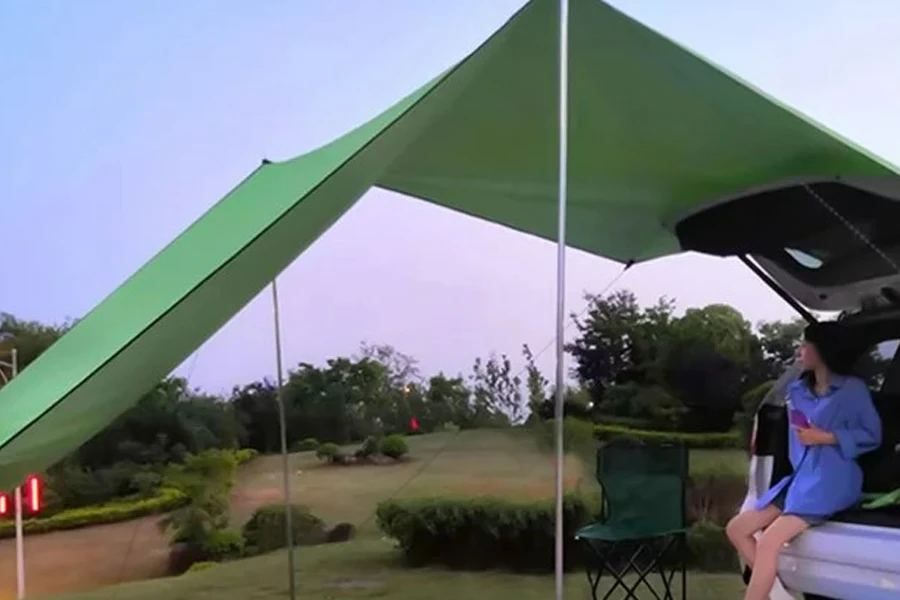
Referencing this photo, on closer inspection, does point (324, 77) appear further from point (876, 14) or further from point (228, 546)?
point (876, 14)

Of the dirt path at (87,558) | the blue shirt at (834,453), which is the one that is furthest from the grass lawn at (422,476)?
the blue shirt at (834,453)

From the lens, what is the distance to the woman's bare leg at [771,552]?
274 cm

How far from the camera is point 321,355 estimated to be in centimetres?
592

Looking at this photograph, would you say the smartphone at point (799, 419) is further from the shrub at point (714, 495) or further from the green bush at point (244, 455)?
the green bush at point (244, 455)

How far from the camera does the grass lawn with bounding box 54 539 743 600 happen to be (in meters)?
5.24

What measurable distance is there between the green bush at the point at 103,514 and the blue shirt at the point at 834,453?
3999mm

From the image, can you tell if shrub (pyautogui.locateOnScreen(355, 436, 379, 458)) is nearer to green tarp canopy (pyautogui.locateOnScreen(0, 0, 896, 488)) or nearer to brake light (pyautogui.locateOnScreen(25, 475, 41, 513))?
brake light (pyautogui.locateOnScreen(25, 475, 41, 513))

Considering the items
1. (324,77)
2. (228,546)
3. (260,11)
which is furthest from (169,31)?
(228,546)

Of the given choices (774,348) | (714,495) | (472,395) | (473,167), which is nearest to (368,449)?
(472,395)

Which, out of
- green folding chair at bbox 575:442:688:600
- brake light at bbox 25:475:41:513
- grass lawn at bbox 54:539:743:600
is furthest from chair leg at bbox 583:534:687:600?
brake light at bbox 25:475:41:513

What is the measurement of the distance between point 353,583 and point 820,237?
331 centimetres

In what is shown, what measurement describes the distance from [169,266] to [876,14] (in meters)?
4.98

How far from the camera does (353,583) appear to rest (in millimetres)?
5473

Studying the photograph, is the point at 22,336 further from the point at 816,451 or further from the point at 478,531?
the point at 816,451
